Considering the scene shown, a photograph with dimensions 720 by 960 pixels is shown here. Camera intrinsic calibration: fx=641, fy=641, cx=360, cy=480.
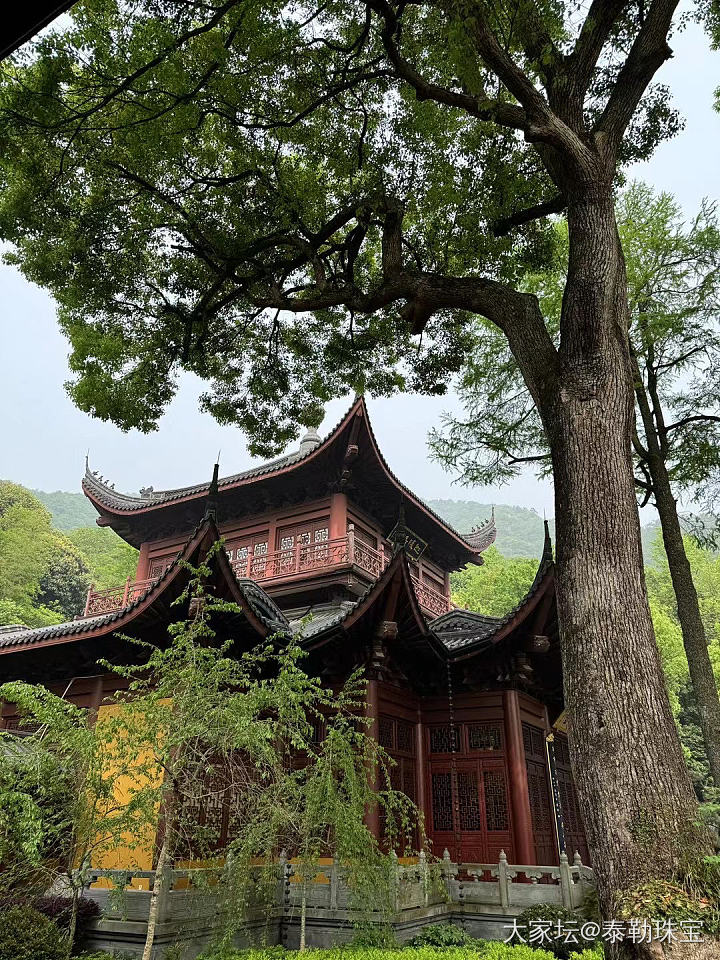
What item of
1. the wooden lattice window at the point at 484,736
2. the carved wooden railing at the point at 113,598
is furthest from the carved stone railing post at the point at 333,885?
the carved wooden railing at the point at 113,598

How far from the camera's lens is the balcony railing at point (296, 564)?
13594mm

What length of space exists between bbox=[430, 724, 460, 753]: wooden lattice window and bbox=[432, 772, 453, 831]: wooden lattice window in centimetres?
38

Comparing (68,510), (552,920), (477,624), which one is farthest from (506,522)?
(552,920)

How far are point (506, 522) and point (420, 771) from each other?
148 meters

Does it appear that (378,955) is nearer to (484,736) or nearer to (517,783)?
(517,783)

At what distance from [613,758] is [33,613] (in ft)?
99.3

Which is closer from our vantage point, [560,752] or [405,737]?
[405,737]

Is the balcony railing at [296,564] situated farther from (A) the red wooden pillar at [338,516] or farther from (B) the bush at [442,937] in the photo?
(B) the bush at [442,937]

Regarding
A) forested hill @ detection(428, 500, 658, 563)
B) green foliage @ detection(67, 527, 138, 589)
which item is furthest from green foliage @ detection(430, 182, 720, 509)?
forested hill @ detection(428, 500, 658, 563)

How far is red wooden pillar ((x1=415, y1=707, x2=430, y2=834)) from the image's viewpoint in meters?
10.4

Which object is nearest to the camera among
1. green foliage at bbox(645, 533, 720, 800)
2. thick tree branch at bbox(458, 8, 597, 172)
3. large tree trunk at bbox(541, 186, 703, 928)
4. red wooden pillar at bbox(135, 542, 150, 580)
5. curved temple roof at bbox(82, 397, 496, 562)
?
large tree trunk at bbox(541, 186, 703, 928)

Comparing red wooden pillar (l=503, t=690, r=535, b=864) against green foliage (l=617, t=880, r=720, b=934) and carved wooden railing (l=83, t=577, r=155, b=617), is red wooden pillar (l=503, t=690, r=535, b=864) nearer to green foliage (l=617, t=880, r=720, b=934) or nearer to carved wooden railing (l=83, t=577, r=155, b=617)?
green foliage (l=617, t=880, r=720, b=934)

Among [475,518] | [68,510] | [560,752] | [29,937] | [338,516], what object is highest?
[475,518]

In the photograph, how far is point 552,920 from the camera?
797cm
